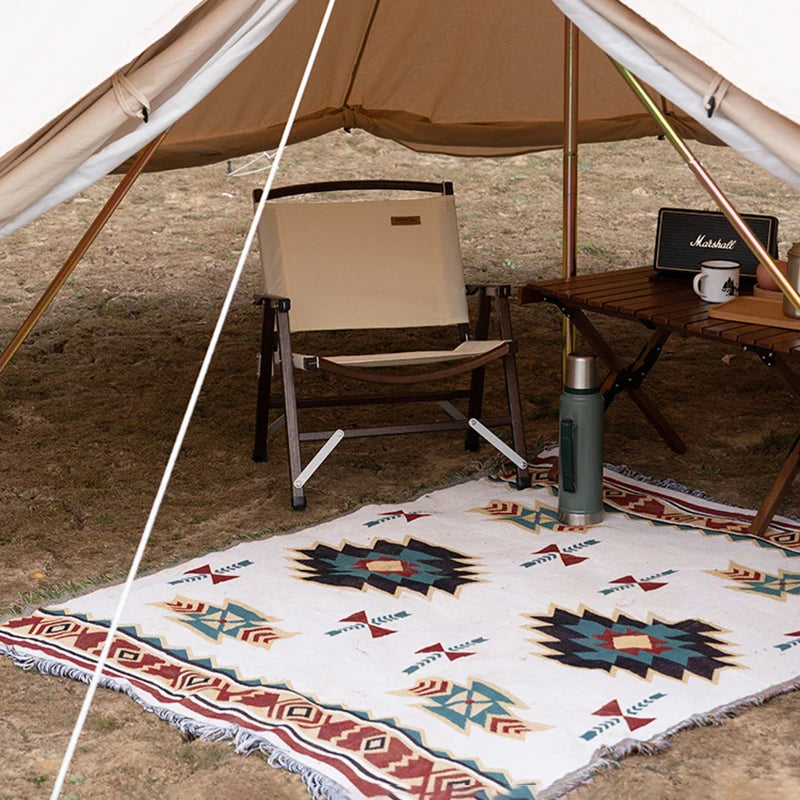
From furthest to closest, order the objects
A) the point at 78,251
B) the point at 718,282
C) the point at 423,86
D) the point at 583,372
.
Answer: the point at 423,86 → the point at 718,282 → the point at 583,372 → the point at 78,251

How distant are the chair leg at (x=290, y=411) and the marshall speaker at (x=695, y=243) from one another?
1.21 m

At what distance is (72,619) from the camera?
3.14 meters

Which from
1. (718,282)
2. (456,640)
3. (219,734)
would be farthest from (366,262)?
(219,734)

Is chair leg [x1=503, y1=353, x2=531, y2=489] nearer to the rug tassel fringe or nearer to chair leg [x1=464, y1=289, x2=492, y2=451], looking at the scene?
chair leg [x1=464, y1=289, x2=492, y2=451]

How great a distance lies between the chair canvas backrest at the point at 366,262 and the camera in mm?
4355

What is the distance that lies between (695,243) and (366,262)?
1.10m

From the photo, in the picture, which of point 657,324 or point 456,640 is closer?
point 456,640

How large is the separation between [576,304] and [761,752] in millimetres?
1644

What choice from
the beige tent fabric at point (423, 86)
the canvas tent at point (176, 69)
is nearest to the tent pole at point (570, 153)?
the beige tent fabric at point (423, 86)

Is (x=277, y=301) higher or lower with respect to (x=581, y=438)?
higher

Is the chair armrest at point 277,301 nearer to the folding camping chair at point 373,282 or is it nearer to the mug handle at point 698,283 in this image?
the folding camping chair at point 373,282

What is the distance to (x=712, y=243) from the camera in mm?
4113

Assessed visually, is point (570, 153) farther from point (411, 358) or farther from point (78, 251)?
point (78, 251)

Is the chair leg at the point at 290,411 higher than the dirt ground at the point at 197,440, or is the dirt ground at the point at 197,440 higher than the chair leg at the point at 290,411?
the chair leg at the point at 290,411
